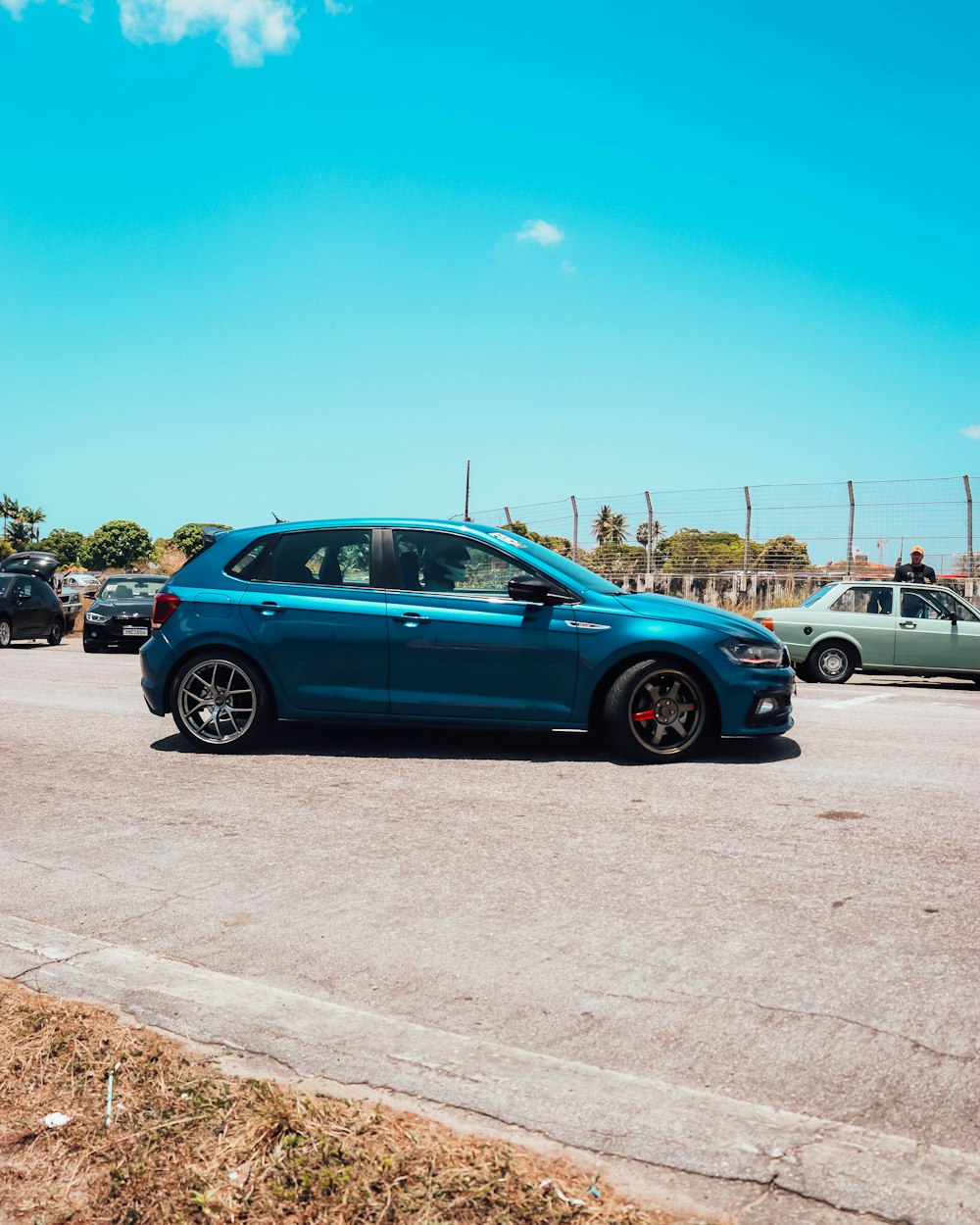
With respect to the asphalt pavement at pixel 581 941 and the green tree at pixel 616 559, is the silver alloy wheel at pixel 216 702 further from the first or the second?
the green tree at pixel 616 559

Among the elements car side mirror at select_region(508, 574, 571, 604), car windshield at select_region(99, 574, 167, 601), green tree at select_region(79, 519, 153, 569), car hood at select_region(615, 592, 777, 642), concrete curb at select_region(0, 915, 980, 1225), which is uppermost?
green tree at select_region(79, 519, 153, 569)

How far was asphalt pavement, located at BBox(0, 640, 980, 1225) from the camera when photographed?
8.46 ft

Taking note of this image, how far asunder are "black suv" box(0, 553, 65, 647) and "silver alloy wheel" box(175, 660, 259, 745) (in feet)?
51.9

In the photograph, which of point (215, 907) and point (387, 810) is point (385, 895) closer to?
point (215, 907)

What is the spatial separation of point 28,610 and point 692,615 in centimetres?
1864

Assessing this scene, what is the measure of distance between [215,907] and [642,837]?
2.11m

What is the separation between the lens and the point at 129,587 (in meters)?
21.8

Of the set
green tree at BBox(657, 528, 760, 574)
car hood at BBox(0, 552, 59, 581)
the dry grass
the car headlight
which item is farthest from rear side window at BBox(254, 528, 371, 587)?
car hood at BBox(0, 552, 59, 581)

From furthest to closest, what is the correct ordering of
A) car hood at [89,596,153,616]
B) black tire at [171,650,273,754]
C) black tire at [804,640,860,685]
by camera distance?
car hood at [89,596,153,616]
black tire at [804,640,860,685]
black tire at [171,650,273,754]

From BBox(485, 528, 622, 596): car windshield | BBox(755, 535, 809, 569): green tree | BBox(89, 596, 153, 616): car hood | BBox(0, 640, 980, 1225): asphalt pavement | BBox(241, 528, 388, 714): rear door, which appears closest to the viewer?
BBox(0, 640, 980, 1225): asphalt pavement

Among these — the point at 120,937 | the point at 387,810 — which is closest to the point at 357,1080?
Answer: the point at 120,937

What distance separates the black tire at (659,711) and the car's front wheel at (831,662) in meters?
8.16

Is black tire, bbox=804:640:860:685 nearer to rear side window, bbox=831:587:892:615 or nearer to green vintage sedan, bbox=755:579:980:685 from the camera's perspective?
green vintage sedan, bbox=755:579:980:685

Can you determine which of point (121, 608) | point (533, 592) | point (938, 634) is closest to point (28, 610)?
point (121, 608)
